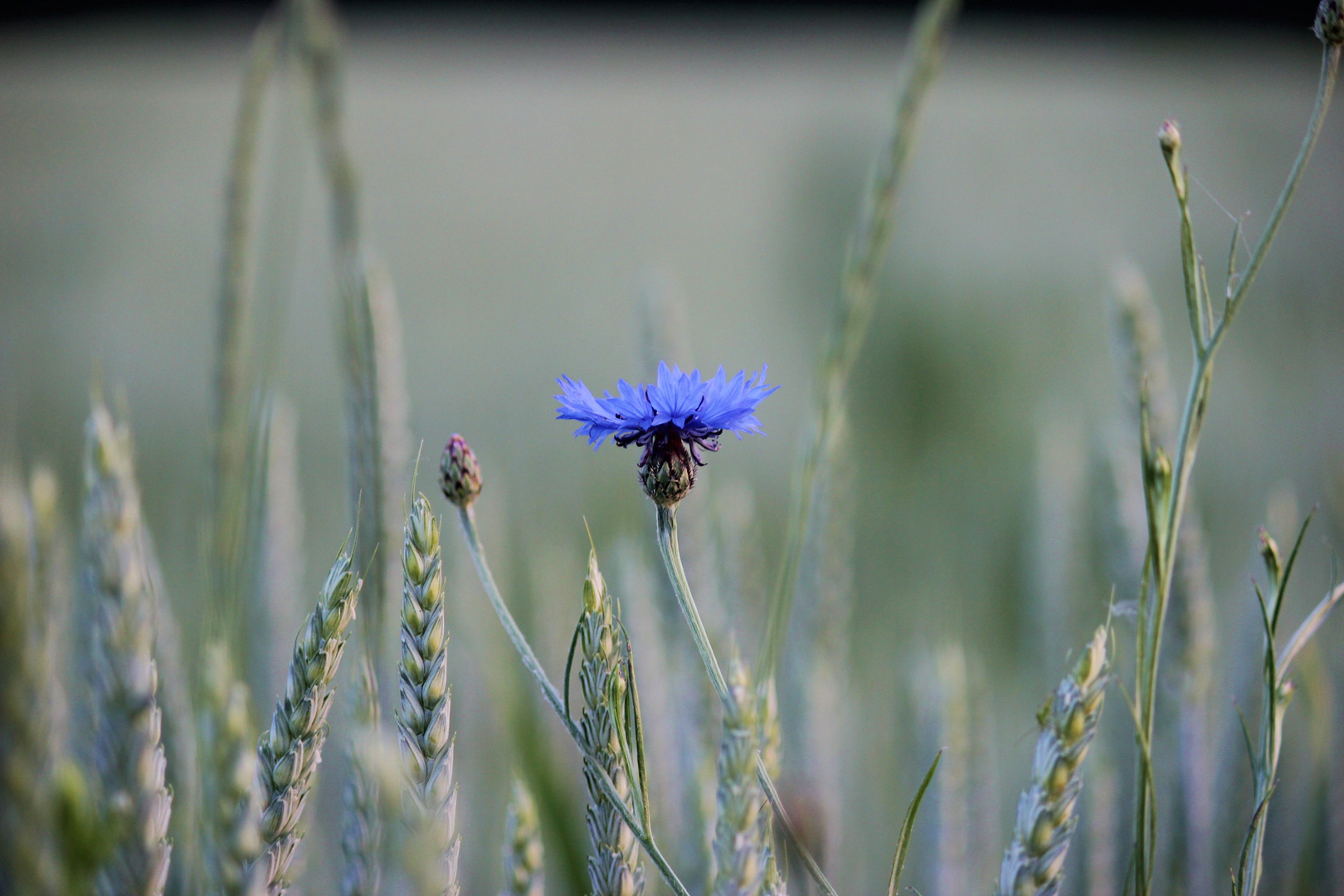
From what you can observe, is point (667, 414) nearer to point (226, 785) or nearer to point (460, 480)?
point (460, 480)

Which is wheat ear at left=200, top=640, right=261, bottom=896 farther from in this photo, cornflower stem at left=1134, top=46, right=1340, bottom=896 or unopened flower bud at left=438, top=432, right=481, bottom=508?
cornflower stem at left=1134, top=46, right=1340, bottom=896

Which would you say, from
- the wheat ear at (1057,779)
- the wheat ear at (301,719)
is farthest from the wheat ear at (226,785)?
the wheat ear at (1057,779)

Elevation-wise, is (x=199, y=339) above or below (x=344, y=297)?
above

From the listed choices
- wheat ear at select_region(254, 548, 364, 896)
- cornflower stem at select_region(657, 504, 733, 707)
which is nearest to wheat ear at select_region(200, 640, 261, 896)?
wheat ear at select_region(254, 548, 364, 896)

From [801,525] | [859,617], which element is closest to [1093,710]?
[801,525]

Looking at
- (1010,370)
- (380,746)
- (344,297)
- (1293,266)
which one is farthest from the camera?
(1010,370)

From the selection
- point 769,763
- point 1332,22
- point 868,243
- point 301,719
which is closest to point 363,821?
point 301,719

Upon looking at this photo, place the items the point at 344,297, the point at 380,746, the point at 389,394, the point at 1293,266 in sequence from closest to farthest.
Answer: the point at 380,746 < the point at 344,297 < the point at 389,394 < the point at 1293,266

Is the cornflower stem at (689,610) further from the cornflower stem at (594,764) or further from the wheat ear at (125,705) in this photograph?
the wheat ear at (125,705)

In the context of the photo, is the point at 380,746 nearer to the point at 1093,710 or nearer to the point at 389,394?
the point at 1093,710
